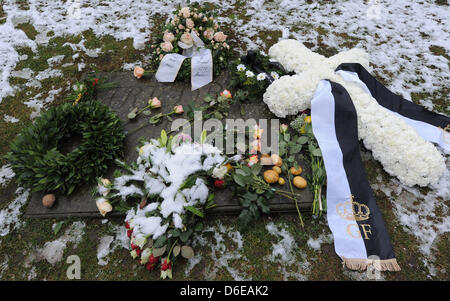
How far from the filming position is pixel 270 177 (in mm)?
2395

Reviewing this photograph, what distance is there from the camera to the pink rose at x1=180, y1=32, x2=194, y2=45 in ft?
11.6

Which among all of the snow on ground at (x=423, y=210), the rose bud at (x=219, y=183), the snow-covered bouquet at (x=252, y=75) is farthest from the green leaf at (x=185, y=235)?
the snow on ground at (x=423, y=210)

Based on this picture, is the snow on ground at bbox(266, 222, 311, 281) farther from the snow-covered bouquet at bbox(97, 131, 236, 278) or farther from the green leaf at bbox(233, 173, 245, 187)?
the snow-covered bouquet at bbox(97, 131, 236, 278)

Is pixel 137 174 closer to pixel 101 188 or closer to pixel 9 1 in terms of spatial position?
pixel 101 188

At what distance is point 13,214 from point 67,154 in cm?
83

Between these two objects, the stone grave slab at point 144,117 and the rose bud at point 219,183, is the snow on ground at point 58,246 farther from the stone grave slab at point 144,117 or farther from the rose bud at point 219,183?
the rose bud at point 219,183

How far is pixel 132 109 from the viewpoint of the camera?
124 inches

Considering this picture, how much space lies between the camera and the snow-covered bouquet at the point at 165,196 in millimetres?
2111

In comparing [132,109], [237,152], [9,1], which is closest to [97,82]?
[132,109]

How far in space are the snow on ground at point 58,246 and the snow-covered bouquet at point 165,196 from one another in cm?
35

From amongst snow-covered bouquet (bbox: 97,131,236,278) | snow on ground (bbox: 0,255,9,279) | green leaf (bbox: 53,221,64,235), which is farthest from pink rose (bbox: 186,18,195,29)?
snow on ground (bbox: 0,255,9,279)

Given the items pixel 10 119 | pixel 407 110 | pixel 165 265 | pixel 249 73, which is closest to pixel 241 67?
pixel 249 73

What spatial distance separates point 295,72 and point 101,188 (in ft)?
8.56

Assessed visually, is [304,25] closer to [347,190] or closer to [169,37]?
[169,37]
